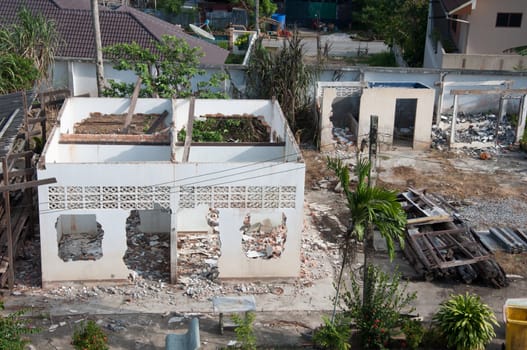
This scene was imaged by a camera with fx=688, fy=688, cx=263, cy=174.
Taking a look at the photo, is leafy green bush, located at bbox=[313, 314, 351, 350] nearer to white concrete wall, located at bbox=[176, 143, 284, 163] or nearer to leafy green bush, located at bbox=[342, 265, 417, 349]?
leafy green bush, located at bbox=[342, 265, 417, 349]

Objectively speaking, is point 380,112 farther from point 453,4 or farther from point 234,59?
point 234,59

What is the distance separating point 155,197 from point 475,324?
5.67m

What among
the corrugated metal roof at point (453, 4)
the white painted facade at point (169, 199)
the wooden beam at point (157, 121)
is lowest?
the white painted facade at point (169, 199)

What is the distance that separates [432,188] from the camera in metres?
17.8

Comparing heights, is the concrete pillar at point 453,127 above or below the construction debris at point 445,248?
above

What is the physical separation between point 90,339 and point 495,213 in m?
10.3

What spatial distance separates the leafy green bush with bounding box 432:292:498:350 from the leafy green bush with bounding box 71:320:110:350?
16.7 ft

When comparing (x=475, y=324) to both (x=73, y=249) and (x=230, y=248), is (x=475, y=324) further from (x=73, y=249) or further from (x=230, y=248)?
(x=73, y=249)

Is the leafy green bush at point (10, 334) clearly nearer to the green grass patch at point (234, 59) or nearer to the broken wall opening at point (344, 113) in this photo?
the broken wall opening at point (344, 113)

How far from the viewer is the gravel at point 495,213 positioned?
616 inches

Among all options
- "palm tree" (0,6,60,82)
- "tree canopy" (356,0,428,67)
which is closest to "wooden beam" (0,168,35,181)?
"palm tree" (0,6,60,82)

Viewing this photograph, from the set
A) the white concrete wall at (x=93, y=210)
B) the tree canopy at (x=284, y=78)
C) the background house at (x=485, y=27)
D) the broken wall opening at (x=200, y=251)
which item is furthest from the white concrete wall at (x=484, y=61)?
the white concrete wall at (x=93, y=210)

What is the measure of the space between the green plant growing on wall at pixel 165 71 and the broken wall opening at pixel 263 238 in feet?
19.4

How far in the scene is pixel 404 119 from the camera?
2278 cm
